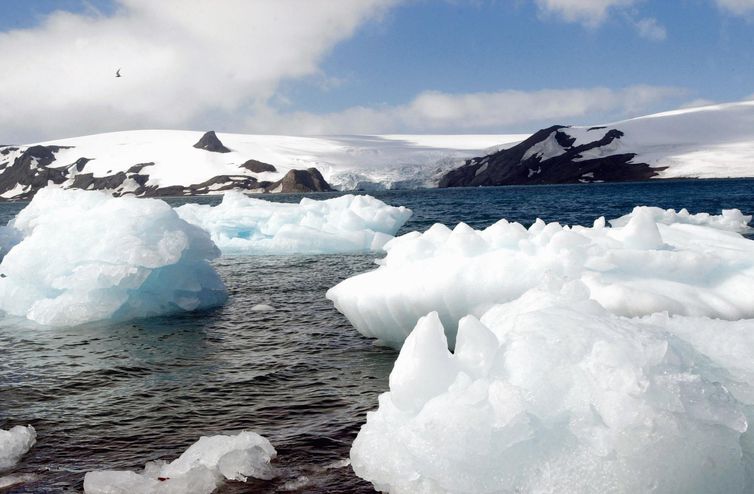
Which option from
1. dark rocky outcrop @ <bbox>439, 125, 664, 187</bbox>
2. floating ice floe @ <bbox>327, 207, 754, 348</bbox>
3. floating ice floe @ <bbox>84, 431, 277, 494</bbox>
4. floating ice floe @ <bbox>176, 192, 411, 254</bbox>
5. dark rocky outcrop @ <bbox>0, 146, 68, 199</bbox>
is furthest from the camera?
dark rocky outcrop @ <bbox>0, 146, 68, 199</bbox>

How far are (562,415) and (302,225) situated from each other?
21041 mm

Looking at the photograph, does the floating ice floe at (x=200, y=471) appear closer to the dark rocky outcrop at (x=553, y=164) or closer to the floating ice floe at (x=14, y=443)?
the floating ice floe at (x=14, y=443)

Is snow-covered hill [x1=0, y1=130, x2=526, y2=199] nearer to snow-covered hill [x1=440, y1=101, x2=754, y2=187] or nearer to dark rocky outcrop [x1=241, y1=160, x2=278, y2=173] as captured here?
dark rocky outcrop [x1=241, y1=160, x2=278, y2=173]

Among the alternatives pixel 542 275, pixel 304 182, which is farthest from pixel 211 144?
pixel 542 275

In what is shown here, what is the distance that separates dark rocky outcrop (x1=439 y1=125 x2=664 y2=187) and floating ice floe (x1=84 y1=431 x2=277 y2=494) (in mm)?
120013

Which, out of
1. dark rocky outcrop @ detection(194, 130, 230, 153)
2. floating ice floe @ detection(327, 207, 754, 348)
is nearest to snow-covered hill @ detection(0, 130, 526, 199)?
dark rocky outcrop @ detection(194, 130, 230, 153)

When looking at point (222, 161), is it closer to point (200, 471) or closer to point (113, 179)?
point (113, 179)

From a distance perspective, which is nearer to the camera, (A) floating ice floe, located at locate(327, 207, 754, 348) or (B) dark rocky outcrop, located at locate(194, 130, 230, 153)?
(A) floating ice floe, located at locate(327, 207, 754, 348)

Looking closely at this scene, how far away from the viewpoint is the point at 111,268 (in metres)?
Answer: 12.0

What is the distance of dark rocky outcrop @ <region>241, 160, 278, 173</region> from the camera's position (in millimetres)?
144125

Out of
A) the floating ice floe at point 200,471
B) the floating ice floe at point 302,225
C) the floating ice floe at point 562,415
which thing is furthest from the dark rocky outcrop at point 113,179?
the floating ice floe at point 562,415

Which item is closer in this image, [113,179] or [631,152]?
[631,152]

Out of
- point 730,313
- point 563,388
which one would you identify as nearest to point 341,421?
point 563,388

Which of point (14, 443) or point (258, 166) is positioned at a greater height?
point (258, 166)
